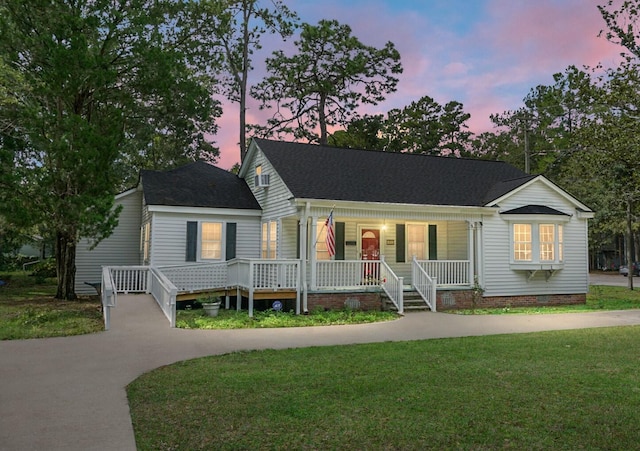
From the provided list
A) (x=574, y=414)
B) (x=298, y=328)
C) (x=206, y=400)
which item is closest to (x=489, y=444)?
(x=574, y=414)

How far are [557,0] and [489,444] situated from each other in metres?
14.3

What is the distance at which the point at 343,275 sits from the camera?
1554cm

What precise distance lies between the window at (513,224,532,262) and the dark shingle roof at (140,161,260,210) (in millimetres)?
9439

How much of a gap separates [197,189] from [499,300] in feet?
38.8

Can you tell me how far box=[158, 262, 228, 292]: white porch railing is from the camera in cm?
1631

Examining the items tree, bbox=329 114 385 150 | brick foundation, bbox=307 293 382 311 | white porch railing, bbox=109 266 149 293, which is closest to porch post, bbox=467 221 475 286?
brick foundation, bbox=307 293 382 311

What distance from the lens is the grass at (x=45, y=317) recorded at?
35.8 ft

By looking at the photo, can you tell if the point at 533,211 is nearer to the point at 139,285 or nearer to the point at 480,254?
the point at 480,254

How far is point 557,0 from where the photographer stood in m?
14.5

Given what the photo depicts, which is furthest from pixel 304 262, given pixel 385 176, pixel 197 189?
pixel 197 189

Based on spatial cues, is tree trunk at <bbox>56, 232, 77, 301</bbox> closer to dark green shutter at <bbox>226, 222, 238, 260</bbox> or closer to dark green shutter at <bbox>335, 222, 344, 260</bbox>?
dark green shutter at <bbox>226, 222, 238, 260</bbox>

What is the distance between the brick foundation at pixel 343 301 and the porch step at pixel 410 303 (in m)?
0.22

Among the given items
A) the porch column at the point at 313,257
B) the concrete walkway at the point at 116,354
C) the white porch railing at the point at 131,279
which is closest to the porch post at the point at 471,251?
the concrete walkway at the point at 116,354

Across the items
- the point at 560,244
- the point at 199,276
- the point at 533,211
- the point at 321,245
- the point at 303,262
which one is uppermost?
the point at 533,211
